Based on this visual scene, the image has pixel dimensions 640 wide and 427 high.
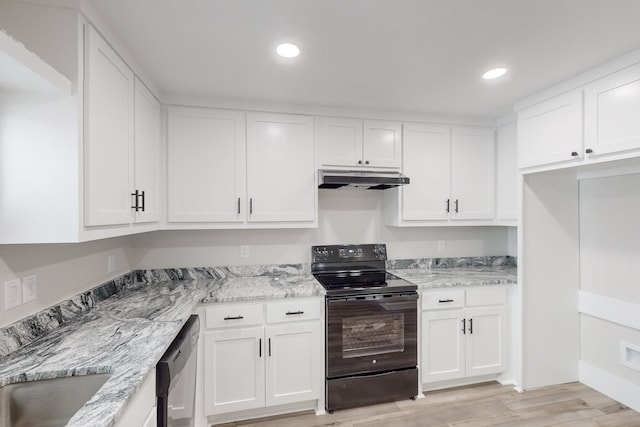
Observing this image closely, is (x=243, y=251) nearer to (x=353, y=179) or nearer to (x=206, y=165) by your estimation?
(x=206, y=165)

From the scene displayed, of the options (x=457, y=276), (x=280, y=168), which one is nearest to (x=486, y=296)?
(x=457, y=276)

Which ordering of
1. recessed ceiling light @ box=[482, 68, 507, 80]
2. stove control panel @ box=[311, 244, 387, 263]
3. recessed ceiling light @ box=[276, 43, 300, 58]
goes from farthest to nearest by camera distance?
stove control panel @ box=[311, 244, 387, 263] < recessed ceiling light @ box=[482, 68, 507, 80] < recessed ceiling light @ box=[276, 43, 300, 58]

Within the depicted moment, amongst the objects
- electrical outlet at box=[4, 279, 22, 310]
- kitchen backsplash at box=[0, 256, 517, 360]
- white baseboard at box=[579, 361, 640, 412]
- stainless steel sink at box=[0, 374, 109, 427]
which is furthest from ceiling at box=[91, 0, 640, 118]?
white baseboard at box=[579, 361, 640, 412]

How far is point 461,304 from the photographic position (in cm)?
238

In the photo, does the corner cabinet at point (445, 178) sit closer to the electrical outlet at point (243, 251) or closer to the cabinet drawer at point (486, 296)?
the cabinet drawer at point (486, 296)

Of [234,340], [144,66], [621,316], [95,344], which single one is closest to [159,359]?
[95,344]

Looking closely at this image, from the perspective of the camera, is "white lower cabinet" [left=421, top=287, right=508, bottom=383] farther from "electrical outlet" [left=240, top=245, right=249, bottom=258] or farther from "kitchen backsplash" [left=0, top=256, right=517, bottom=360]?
"electrical outlet" [left=240, top=245, right=249, bottom=258]

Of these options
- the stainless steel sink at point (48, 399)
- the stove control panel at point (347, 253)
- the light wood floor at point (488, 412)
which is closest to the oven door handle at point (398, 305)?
the stove control panel at point (347, 253)

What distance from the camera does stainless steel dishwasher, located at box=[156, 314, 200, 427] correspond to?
1180 mm

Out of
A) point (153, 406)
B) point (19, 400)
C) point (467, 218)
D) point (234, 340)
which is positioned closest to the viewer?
point (19, 400)

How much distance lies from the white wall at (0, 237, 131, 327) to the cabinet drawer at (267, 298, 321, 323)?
1.14 metres

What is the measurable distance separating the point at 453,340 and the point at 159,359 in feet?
7.10

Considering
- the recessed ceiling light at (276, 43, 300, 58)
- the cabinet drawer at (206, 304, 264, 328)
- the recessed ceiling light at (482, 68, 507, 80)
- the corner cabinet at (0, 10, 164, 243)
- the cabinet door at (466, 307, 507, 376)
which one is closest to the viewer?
the corner cabinet at (0, 10, 164, 243)

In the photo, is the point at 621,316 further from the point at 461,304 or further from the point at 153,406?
the point at 153,406
